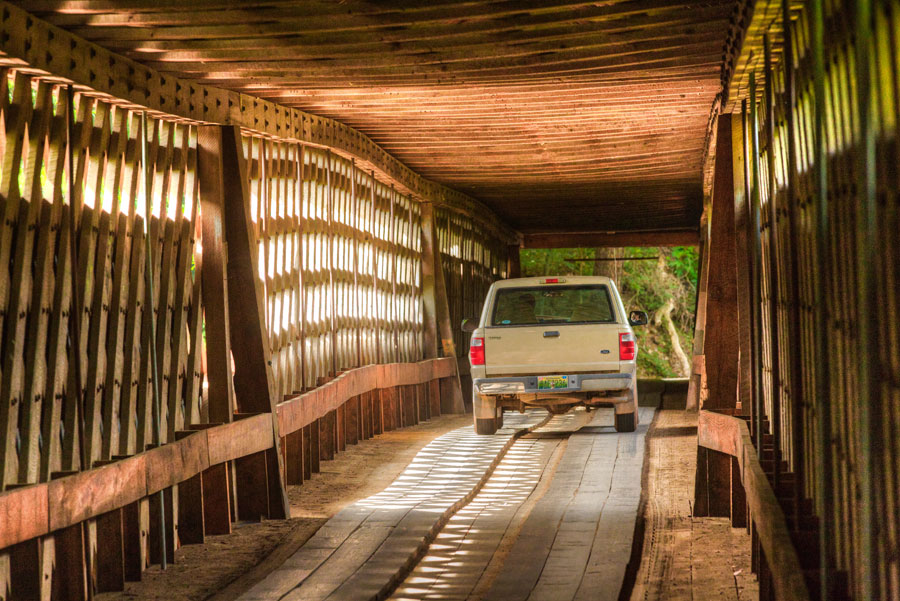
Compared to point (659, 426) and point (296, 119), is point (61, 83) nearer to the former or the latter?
point (296, 119)

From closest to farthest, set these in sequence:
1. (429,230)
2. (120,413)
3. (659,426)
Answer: (120,413) < (659,426) < (429,230)

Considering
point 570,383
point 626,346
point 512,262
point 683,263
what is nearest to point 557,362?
point 570,383

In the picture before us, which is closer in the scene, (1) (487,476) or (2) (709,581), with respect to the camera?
(2) (709,581)

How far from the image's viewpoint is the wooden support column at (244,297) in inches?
325

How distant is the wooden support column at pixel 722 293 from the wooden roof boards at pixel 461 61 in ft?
2.34

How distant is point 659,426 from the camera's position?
13.9m

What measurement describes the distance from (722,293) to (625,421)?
4.97 metres

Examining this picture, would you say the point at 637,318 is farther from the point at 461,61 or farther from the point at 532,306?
the point at 461,61

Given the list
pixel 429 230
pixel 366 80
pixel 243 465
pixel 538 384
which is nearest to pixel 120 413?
pixel 243 465

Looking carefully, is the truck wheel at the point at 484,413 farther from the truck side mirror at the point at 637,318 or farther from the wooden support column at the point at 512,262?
the wooden support column at the point at 512,262

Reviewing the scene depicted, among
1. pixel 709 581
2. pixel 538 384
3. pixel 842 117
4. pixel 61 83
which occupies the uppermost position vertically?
pixel 61 83

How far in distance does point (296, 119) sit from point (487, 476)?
11.9ft

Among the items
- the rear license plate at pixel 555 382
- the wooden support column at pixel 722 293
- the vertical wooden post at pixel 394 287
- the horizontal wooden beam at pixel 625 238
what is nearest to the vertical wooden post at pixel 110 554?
the wooden support column at pixel 722 293

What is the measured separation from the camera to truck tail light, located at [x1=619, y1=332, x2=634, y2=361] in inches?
488
